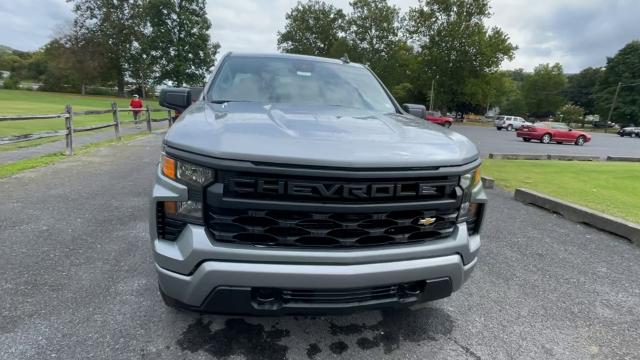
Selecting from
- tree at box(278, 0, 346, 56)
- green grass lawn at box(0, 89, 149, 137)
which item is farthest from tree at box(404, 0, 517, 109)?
green grass lawn at box(0, 89, 149, 137)

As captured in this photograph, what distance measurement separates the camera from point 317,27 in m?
61.9

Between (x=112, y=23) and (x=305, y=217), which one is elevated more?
(x=112, y=23)

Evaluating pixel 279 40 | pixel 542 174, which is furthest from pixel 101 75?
pixel 542 174

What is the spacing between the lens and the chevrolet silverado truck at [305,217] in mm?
1772

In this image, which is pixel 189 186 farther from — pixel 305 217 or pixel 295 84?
pixel 295 84

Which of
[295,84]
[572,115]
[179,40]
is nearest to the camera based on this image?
[295,84]

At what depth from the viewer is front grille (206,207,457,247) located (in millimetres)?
1825

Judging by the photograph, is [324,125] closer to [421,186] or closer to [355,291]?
[421,186]

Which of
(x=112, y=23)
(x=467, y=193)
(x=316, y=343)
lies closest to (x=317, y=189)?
(x=467, y=193)

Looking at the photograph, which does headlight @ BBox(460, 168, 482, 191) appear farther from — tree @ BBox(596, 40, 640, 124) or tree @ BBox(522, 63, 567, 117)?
tree @ BBox(522, 63, 567, 117)

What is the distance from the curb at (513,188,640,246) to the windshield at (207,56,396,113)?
330cm

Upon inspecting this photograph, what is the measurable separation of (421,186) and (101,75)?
6811 cm

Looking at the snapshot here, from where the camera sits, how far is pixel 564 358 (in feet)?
7.51

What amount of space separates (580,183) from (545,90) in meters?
81.7
